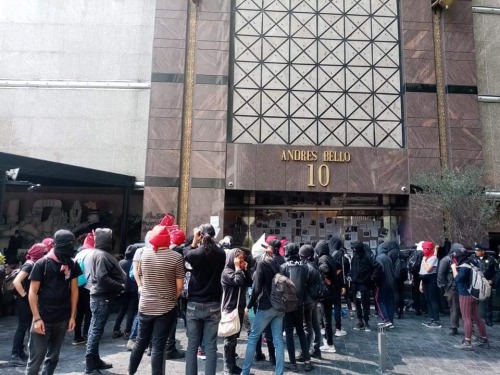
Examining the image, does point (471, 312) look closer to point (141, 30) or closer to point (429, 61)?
point (429, 61)

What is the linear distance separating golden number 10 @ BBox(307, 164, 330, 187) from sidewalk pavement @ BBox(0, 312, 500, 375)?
618cm

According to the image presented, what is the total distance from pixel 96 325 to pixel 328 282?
12.5ft

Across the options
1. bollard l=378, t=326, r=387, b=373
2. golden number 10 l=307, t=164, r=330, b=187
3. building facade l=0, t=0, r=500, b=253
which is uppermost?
building facade l=0, t=0, r=500, b=253

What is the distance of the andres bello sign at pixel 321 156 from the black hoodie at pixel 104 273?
8.81m

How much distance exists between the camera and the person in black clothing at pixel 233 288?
15.6 feet

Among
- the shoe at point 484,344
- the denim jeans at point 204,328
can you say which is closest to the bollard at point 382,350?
the denim jeans at point 204,328

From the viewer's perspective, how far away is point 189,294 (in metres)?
4.46

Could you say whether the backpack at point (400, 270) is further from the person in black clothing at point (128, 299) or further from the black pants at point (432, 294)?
the person in black clothing at point (128, 299)

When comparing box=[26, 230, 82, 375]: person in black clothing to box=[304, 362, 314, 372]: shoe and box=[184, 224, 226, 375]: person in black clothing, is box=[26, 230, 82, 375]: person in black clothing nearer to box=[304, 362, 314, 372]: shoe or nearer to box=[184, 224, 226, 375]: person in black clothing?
box=[184, 224, 226, 375]: person in black clothing

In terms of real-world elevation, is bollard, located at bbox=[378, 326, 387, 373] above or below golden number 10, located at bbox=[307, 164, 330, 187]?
below

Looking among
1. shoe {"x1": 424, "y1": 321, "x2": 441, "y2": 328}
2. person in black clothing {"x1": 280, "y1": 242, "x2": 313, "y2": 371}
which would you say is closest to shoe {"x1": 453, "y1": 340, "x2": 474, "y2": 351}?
shoe {"x1": 424, "y1": 321, "x2": 441, "y2": 328}

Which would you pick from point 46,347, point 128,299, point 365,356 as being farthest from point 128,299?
point 365,356

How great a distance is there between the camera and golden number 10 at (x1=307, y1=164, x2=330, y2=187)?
13305mm

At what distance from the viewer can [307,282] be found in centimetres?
577
